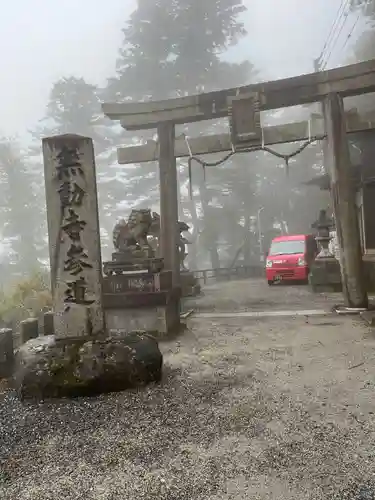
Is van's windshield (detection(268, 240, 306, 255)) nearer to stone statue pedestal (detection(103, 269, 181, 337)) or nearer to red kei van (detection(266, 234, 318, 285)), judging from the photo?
red kei van (detection(266, 234, 318, 285))

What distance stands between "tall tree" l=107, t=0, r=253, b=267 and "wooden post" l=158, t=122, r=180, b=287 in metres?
16.1

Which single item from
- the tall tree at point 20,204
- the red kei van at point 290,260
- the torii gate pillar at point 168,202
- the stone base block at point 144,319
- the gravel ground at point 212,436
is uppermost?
the tall tree at point 20,204

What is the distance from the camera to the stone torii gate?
858cm

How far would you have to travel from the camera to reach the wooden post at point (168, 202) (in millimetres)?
9539

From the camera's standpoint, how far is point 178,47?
24766 millimetres

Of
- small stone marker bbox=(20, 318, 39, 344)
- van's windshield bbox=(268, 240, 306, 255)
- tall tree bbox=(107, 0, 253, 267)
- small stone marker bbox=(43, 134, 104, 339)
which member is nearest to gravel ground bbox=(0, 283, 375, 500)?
small stone marker bbox=(43, 134, 104, 339)

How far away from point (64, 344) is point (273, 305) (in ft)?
22.2

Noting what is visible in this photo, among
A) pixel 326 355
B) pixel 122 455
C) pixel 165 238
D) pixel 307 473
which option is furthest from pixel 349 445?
pixel 165 238

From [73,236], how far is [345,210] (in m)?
5.94

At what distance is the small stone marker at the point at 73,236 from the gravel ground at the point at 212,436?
107cm

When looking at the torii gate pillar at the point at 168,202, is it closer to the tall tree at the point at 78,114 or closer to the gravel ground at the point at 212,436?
the gravel ground at the point at 212,436

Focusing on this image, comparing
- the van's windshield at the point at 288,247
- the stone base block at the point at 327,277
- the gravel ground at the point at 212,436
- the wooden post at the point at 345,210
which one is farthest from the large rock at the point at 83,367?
the van's windshield at the point at 288,247

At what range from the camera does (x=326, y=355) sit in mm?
5488

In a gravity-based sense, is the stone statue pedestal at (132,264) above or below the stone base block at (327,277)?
above
